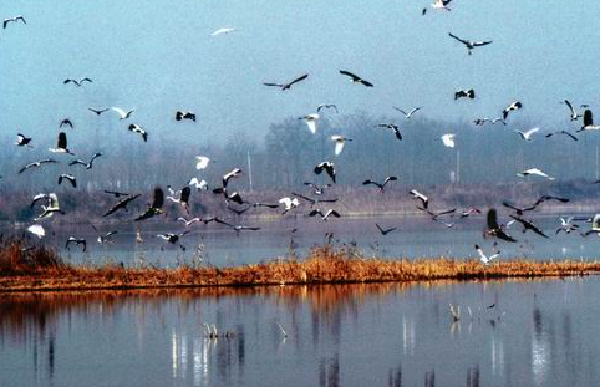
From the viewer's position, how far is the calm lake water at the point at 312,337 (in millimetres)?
31578

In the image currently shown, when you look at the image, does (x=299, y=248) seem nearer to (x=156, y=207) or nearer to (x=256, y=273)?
(x=256, y=273)

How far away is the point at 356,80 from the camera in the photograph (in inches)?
1384

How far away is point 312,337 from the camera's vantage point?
38.1 m

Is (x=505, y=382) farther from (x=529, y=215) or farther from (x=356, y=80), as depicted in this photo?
(x=529, y=215)

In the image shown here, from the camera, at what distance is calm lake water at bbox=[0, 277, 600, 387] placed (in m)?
31.6

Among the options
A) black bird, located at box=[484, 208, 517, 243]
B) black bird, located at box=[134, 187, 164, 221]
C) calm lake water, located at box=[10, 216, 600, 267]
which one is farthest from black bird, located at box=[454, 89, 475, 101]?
calm lake water, located at box=[10, 216, 600, 267]

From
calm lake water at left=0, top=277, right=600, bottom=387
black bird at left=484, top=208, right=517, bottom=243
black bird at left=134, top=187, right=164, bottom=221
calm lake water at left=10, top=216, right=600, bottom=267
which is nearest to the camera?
calm lake water at left=0, top=277, right=600, bottom=387

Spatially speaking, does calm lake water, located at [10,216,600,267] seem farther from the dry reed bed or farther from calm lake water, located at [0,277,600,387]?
calm lake water, located at [0,277,600,387]

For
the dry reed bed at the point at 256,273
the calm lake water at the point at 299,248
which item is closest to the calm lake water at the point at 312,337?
the dry reed bed at the point at 256,273

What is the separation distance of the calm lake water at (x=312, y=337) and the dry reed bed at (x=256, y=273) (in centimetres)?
118

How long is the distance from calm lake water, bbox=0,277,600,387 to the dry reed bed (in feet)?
3.88

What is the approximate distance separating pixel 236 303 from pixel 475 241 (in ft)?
149

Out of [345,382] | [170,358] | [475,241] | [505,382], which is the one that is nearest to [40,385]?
[170,358]

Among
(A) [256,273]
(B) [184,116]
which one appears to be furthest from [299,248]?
(B) [184,116]
